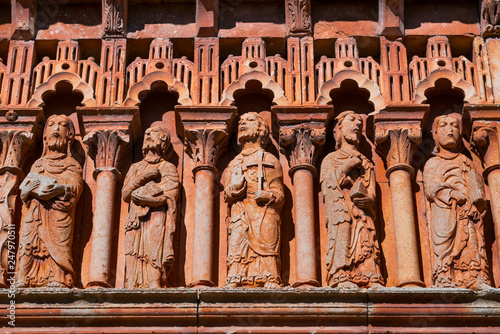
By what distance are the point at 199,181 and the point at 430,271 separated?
98.7 inches

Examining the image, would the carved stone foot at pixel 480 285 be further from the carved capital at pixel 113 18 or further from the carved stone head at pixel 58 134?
the carved capital at pixel 113 18

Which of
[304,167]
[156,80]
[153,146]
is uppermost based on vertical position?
[156,80]

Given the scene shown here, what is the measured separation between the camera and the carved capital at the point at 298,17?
12820mm

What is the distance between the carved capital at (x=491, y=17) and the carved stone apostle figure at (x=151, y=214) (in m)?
3.74

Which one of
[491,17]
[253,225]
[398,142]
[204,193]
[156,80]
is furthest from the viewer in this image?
[491,17]

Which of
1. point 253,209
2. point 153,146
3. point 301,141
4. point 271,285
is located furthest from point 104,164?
point 271,285

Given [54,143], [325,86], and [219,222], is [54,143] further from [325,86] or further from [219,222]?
[325,86]

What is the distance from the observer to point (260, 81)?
12.5m

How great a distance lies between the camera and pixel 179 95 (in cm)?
1251

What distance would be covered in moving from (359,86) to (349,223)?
174 cm

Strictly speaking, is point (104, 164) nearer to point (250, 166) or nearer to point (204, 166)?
point (204, 166)

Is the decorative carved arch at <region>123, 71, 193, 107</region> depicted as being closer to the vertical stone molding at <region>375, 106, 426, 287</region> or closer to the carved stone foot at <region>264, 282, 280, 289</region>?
the vertical stone molding at <region>375, 106, 426, 287</region>

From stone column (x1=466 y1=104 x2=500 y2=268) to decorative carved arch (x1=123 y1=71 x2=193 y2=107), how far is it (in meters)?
3.02

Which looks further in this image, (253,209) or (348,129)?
(348,129)
